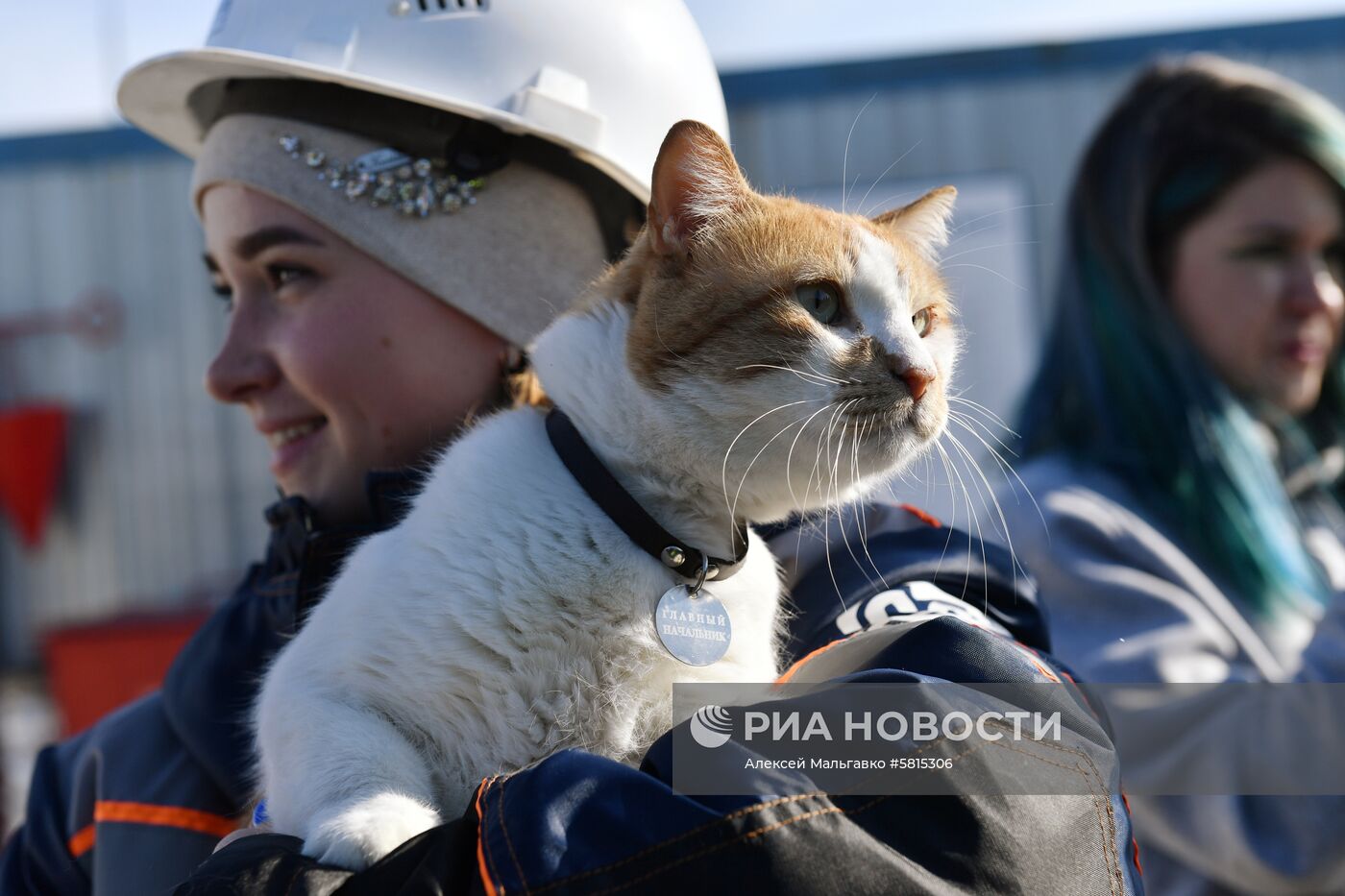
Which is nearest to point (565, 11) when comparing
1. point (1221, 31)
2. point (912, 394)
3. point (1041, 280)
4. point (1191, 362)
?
point (912, 394)

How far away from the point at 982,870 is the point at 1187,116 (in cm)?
245

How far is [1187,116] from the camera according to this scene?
273cm

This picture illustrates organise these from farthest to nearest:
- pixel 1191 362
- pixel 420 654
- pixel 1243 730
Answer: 1. pixel 1191 362
2. pixel 1243 730
3. pixel 420 654

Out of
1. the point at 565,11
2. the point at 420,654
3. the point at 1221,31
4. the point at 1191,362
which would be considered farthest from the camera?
the point at 1221,31

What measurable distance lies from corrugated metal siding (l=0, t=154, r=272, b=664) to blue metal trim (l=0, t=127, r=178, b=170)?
0.06 meters

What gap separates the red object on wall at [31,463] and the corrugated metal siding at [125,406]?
0.13 meters

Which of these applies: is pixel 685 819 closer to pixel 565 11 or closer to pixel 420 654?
pixel 420 654

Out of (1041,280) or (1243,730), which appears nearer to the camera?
(1243,730)

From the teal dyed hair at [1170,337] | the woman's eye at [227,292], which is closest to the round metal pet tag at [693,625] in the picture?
the woman's eye at [227,292]

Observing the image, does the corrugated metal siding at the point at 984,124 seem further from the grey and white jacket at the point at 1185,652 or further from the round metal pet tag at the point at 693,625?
the round metal pet tag at the point at 693,625

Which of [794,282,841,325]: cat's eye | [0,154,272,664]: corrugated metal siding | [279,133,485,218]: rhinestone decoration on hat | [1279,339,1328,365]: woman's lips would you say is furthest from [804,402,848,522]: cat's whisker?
[0,154,272,664]: corrugated metal siding

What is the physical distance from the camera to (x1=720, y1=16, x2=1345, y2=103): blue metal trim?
7.48 metres

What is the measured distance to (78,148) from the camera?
328 inches

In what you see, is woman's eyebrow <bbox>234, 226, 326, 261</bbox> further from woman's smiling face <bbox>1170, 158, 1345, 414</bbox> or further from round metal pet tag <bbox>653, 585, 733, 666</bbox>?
woman's smiling face <bbox>1170, 158, 1345, 414</bbox>
